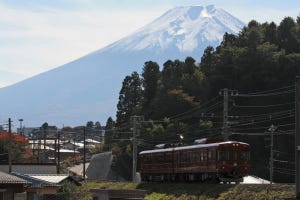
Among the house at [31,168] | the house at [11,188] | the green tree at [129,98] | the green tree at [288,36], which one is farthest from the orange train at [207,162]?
the green tree at [129,98]

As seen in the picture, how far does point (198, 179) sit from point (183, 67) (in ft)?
A: 189

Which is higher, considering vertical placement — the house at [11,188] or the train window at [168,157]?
the train window at [168,157]

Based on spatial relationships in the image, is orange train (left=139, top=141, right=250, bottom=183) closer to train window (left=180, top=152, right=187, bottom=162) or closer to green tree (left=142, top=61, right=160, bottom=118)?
train window (left=180, top=152, right=187, bottom=162)

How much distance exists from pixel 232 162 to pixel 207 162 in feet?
5.64

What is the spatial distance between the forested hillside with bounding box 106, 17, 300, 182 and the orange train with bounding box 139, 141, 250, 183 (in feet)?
72.7

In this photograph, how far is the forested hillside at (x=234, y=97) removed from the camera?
250 ft

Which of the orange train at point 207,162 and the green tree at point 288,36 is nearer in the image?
the orange train at point 207,162

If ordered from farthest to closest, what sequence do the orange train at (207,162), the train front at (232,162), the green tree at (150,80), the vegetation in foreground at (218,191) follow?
the green tree at (150,80) → the orange train at (207,162) → the train front at (232,162) → the vegetation in foreground at (218,191)

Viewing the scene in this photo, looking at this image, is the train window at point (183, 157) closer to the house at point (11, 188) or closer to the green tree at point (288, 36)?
the house at point (11, 188)

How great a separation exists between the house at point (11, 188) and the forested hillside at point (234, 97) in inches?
1670

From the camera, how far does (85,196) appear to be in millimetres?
46219

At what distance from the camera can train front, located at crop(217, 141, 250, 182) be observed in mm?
41906

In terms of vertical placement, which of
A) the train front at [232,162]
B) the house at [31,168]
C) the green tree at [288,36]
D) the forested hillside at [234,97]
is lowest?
the house at [31,168]

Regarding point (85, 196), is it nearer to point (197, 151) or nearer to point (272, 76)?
point (197, 151)
